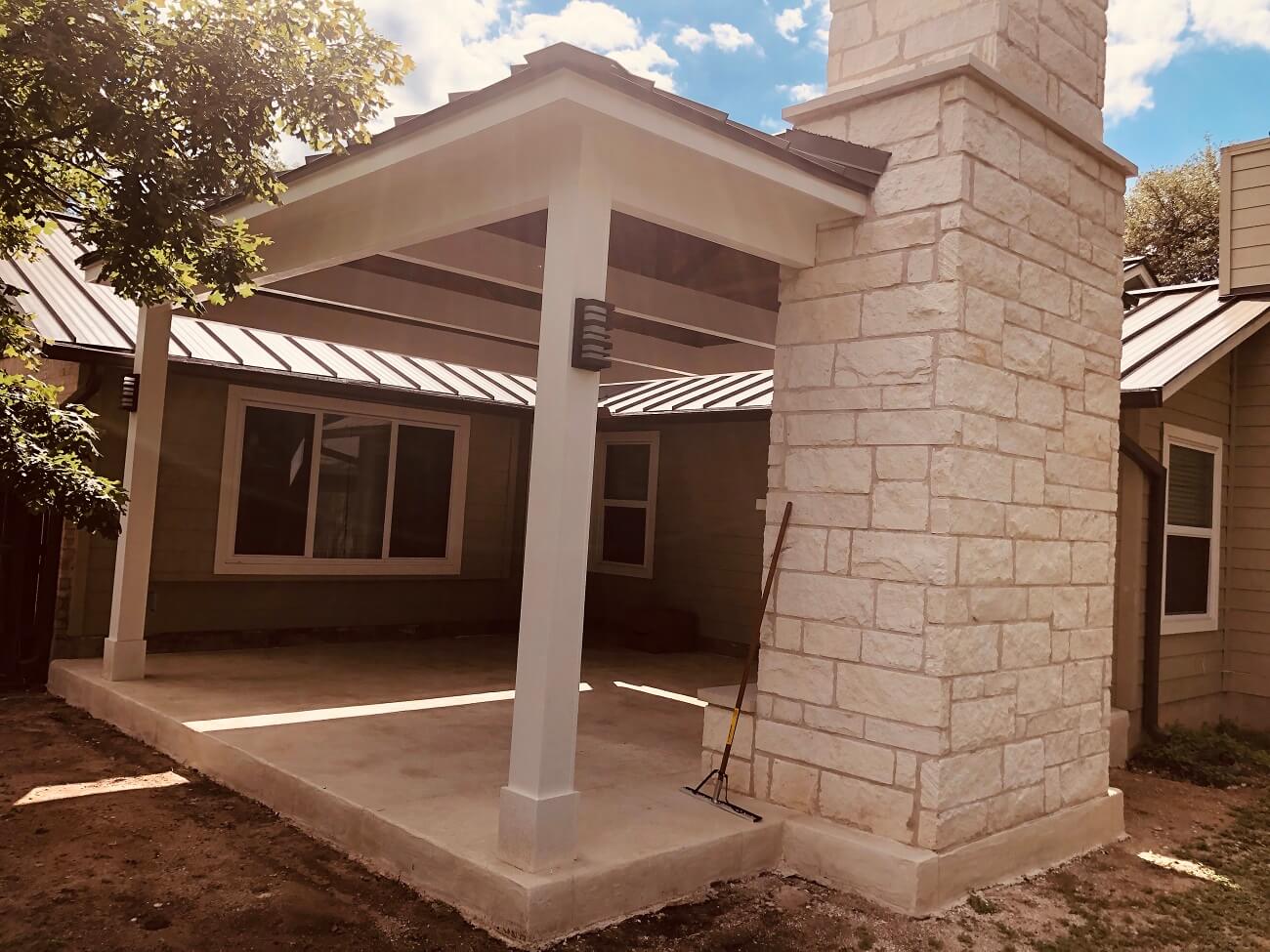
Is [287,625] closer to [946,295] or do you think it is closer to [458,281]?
[458,281]

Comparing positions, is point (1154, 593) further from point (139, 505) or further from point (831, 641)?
point (139, 505)

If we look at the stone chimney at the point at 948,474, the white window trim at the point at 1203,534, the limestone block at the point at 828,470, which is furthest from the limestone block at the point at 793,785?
the white window trim at the point at 1203,534

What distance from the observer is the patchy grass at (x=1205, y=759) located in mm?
6656

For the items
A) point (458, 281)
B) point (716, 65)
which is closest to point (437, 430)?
point (458, 281)

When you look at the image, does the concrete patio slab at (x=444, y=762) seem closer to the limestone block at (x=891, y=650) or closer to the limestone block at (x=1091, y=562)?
the limestone block at (x=891, y=650)

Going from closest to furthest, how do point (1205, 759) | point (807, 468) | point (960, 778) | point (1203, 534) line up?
point (960, 778) < point (807, 468) < point (1205, 759) < point (1203, 534)

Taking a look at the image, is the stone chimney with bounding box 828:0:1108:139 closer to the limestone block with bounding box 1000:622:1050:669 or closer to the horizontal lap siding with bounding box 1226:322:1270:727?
the limestone block with bounding box 1000:622:1050:669

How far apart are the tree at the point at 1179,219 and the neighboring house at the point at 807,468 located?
17.3 m

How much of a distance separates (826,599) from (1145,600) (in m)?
3.87

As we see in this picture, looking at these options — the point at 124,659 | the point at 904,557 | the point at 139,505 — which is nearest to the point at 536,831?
the point at 904,557

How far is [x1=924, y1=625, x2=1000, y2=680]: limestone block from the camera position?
4.09 meters

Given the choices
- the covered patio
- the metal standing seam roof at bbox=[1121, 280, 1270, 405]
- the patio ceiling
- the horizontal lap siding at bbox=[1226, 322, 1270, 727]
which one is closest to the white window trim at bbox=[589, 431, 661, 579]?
the covered patio

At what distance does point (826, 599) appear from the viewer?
4.47 metres

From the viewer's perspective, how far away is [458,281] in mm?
6898
